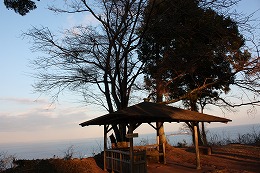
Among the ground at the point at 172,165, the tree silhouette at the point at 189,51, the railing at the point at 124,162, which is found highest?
the tree silhouette at the point at 189,51

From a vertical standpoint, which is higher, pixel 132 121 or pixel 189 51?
pixel 189 51

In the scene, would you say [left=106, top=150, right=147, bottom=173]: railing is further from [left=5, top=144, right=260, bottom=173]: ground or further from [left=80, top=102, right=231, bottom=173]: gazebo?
[left=5, top=144, right=260, bottom=173]: ground

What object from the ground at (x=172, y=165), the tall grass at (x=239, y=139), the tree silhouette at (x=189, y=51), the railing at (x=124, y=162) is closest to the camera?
the railing at (x=124, y=162)

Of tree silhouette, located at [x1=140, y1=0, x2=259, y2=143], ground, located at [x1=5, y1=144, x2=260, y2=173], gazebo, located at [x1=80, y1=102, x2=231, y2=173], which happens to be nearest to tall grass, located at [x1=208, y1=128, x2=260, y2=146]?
tree silhouette, located at [x1=140, y1=0, x2=259, y2=143]

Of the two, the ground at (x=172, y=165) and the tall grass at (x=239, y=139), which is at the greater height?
the tall grass at (x=239, y=139)

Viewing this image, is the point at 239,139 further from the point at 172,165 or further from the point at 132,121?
the point at 132,121

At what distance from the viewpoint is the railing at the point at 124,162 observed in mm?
11500

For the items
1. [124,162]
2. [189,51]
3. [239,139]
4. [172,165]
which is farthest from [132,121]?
[239,139]

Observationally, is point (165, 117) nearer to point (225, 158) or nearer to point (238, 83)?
point (225, 158)

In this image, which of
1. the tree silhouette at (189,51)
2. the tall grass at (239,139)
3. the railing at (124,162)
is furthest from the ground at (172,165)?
the tall grass at (239,139)

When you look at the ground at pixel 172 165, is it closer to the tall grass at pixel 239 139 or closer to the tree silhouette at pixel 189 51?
the tree silhouette at pixel 189 51

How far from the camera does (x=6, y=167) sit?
14.6m

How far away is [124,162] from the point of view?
12.0 meters

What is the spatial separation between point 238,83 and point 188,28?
17.0 feet
